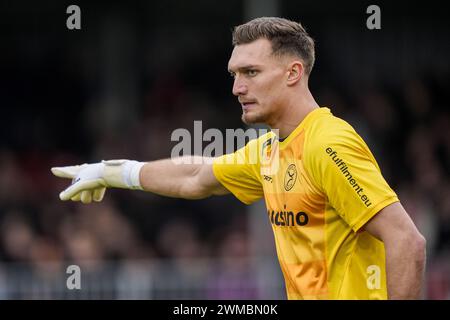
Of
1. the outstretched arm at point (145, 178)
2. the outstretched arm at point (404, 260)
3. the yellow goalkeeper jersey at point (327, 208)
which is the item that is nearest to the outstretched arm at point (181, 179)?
the outstretched arm at point (145, 178)

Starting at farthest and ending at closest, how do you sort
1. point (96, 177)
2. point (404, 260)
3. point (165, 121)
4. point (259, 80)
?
point (165, 121) < point (96, 177) < point (259, 80) < point (404, 260)

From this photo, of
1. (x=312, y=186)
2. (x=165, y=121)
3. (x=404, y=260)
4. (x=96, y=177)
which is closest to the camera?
(x=404, y=260)

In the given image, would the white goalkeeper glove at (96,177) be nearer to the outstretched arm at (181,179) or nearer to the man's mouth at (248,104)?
the outstretched arm at (181,179)

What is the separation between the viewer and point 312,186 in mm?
5453

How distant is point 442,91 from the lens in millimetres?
13961

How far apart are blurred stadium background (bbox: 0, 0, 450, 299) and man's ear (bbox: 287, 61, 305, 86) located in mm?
5286

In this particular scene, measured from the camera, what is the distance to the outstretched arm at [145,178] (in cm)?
652

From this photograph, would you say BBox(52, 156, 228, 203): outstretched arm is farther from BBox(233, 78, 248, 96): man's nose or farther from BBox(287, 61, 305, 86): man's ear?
BBox(287, 61, 305, 86): man's ear

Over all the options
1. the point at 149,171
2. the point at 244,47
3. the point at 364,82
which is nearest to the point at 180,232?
the point at 364,82

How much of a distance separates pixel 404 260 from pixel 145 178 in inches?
84.9

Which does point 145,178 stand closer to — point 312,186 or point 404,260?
point 312,186

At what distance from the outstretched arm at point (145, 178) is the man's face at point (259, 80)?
30.5 inches

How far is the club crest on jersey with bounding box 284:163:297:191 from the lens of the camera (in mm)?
5621

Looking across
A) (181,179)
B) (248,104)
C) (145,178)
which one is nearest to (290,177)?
(248,104)
